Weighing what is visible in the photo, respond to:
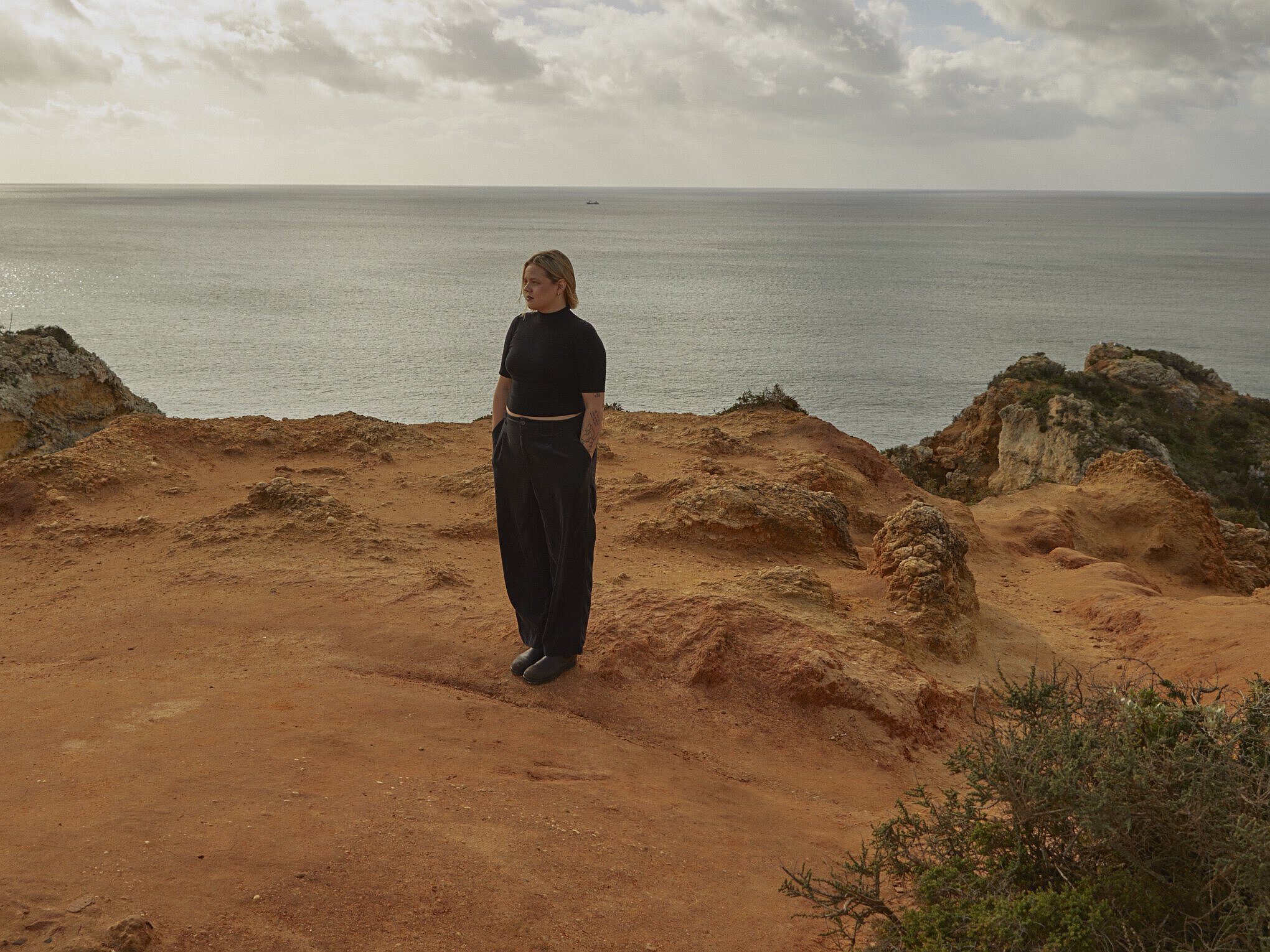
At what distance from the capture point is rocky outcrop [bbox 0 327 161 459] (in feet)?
41.7

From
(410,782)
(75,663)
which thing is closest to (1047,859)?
(410,782)

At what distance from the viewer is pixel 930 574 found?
7898 millimetres

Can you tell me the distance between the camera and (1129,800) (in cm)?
307

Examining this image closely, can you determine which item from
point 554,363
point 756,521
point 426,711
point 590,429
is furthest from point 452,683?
point 756,521

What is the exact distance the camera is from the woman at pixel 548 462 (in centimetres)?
515

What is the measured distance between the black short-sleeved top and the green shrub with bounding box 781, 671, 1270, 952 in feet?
9.25

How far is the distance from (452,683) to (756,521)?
4516mm

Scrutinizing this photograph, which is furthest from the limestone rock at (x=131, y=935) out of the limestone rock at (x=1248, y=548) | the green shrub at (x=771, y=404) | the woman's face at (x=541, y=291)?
the limestone rock at (x=1248, y=548)

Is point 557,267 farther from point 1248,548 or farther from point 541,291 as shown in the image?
point 1248,548

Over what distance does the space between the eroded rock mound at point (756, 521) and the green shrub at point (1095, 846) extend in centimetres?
571

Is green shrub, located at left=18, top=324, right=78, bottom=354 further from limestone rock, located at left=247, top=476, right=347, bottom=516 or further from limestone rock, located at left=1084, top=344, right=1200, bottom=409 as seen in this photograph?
limestone rock, located at left=1084, top=344, right=1200, bottom=409

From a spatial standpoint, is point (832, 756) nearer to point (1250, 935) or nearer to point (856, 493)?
point (1250, 935)

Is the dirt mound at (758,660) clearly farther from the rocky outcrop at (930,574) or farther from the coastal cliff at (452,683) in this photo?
the rocky outcrop at (930,574)

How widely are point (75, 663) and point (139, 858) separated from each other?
3.06 metres
